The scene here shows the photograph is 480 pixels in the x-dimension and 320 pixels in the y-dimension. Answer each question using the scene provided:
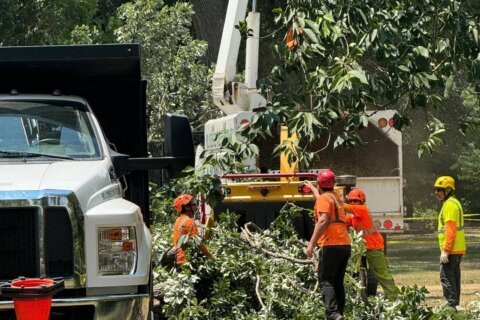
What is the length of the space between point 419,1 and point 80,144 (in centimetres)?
366

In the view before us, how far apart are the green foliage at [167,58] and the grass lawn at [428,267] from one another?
5.80 meters

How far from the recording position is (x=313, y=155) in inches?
454

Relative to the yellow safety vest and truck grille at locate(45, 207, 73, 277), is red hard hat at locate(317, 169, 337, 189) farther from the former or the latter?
truck grille at locate(45, 207, 73, 277)

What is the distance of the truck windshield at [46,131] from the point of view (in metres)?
8.65

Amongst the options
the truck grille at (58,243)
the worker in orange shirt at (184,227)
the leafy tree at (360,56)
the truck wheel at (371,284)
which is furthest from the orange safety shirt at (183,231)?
the truck grille at (58,243)

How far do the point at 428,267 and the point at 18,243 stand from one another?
1919cm

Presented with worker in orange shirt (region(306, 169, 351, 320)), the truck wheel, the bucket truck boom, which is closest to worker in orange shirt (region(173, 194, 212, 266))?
worker in orange shirt (region(306, 169, 351, 320))

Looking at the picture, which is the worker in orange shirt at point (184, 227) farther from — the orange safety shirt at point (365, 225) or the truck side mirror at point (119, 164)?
the truck side mirror at point (119, 164)

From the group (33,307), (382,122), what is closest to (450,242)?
(382,122)

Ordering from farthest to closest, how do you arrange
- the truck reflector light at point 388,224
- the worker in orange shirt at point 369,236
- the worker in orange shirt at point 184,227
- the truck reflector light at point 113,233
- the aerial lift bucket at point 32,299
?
the truck reflector light at point 388,224
the worker in orange shirt at point 369,236
the worker in orange shirt at point 184,227
the truck reflector light at point 113,233
the aerial lift bucket at point 32,299

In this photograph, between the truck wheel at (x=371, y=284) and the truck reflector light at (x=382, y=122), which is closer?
the truck wheel at (x=371, y=284)

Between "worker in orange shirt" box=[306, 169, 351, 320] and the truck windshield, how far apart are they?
142 inches

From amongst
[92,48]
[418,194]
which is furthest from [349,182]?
[418,194]

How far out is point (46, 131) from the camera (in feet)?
28.9
